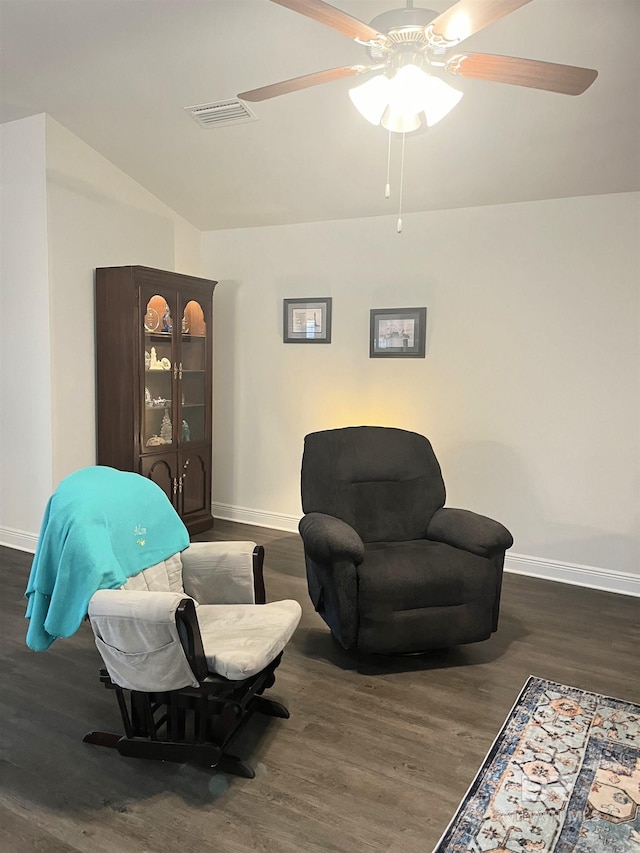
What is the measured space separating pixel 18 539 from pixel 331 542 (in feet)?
8.63

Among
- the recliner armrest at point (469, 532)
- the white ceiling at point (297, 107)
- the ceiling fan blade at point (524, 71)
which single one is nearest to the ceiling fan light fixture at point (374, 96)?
the ceiling fan blade at point (524, 71)

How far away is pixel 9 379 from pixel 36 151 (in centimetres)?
141

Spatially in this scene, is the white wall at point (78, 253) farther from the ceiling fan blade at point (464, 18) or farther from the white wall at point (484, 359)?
the ceiling fan blade at point (464, 18)

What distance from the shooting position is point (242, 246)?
505 cm

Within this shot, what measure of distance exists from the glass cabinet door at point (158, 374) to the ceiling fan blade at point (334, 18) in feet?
8.62

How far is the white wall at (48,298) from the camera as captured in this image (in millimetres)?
3977

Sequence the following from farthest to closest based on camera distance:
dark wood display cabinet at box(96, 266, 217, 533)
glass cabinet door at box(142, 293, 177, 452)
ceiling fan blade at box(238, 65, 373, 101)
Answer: glass cabinet door at box(142, 293, 177, 452)
dark wood display cabinet at box(96, 266, 217, 533)
ceiling fan blade at box(238, 65, 373, 101)

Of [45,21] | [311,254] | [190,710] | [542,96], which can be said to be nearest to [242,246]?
[311,254]

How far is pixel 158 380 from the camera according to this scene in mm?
4457

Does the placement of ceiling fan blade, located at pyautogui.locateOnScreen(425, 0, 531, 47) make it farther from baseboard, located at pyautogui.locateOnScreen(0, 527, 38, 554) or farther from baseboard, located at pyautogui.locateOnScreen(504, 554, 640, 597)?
baseboard, located at pyautogui.locateOnScreen(0, 527, 38, 554)

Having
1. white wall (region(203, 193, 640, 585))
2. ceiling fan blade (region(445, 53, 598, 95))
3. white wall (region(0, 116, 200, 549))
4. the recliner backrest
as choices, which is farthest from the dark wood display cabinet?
ceiling fan blade (region(445, 53, 598, 95))

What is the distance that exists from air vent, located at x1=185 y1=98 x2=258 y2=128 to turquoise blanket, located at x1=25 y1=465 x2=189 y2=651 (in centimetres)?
209

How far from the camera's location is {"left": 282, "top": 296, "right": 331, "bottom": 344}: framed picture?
15.6ft

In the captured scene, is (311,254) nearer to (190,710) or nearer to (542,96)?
(542,96)
